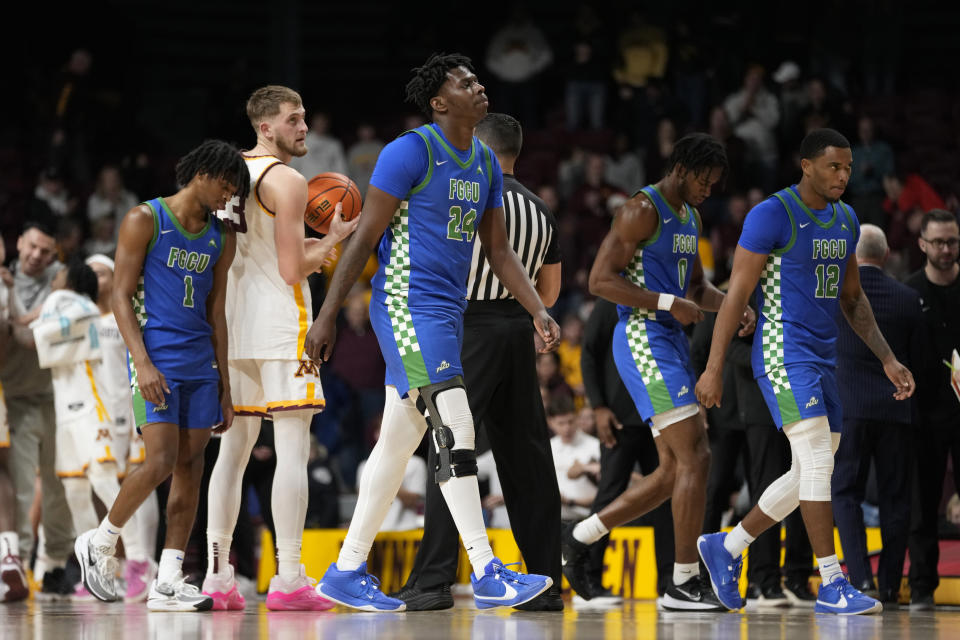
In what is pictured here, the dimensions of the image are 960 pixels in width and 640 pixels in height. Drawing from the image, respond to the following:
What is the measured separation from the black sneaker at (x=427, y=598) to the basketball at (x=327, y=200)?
191 cm

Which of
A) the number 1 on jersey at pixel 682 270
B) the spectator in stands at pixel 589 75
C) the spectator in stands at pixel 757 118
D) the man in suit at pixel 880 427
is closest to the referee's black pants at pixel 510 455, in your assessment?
the number 1 on jersey at pixel 682 270

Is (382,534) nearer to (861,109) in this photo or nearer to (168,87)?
(861,109)

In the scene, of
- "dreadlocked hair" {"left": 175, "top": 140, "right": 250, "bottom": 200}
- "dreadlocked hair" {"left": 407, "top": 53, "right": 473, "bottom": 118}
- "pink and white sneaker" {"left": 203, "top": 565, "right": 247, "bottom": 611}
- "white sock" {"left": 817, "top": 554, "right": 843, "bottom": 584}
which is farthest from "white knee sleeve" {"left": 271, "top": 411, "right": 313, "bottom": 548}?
"white sock" {"left": 817, "top": 554, "right": 843, "bottom": 584}

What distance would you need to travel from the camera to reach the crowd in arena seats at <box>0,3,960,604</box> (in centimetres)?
1407

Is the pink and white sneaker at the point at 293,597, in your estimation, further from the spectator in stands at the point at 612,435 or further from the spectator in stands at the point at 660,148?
the spectator in stands at the point at 660,148

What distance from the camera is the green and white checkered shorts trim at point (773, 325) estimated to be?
660 centimetres

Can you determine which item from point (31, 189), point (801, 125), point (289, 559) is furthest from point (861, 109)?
point (289, 559)

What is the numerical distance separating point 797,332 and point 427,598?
2.26 m

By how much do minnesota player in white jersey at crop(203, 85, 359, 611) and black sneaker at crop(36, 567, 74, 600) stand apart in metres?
2.74

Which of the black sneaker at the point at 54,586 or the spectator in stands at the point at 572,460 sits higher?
the spectator in stands at the point at 572,460

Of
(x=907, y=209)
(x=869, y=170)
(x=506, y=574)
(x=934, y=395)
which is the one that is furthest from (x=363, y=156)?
(x=506, y=574)

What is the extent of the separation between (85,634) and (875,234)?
5.29m

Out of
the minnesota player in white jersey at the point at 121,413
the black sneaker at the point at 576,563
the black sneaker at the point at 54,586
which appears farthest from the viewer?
the black sneaker at the point at 54,586

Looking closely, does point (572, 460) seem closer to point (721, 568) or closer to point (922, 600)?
point (922, 600)
